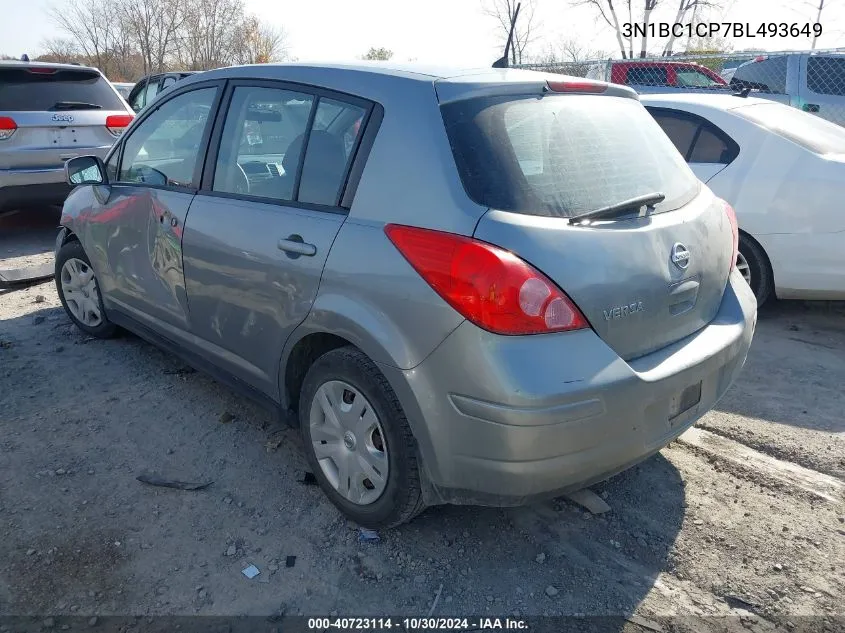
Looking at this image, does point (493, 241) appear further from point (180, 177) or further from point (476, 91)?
point (180, 177)

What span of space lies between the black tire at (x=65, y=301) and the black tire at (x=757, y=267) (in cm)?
448

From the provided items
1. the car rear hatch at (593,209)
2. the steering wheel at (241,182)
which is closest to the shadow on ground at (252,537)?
the car rear hatch at (593,209)

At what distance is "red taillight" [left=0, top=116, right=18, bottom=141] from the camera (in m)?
6.88

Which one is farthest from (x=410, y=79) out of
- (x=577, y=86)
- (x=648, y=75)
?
(x=648, y=75)

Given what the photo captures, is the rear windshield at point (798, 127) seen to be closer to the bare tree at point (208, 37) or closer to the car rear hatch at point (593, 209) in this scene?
the car rear hatch at point (593, 209)

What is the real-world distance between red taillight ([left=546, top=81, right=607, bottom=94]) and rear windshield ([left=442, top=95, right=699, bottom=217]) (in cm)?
3

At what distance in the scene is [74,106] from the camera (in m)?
7.40

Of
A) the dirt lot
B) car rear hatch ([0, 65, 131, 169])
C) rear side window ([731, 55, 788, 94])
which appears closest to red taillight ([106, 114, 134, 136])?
car rear hatch ([0, 65, 131, 169])

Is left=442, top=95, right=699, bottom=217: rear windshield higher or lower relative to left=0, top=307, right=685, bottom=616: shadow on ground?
higher

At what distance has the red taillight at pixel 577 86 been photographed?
2.71 meters

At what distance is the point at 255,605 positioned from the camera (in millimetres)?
2404

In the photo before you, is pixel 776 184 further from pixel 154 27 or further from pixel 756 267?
pixel 154 27

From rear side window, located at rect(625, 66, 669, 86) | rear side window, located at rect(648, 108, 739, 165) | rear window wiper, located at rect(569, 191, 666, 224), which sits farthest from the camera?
rear side window, located at rect(625, 66, 669, 86)

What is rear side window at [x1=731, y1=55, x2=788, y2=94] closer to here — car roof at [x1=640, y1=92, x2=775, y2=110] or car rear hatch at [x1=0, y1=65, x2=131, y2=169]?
car roof at [x1=640, y1=92, x2=775, y2=110]
